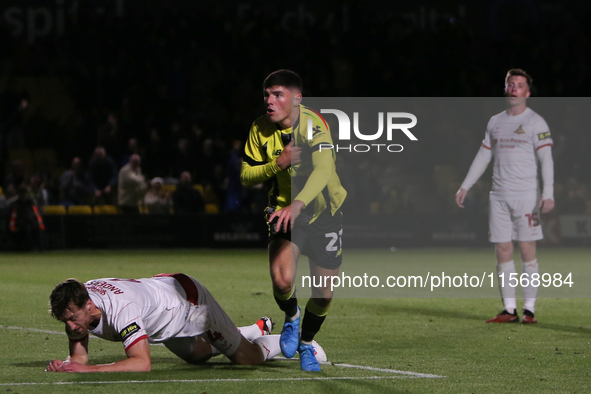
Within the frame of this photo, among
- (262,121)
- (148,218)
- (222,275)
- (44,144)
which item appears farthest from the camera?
(44,144)

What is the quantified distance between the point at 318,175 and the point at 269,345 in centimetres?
148

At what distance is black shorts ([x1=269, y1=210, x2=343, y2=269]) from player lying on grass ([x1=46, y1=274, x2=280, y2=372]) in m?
0.77

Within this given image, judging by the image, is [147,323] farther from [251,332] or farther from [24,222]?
[24,222]

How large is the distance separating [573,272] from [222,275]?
5375 millimetres

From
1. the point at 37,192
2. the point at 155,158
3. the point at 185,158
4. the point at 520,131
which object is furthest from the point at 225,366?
the point at 155,158

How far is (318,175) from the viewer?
6562 mm

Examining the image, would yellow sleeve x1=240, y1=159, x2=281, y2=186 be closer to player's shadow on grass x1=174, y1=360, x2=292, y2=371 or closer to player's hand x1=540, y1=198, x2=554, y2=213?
player's shadow on grass x1=174, y1=360, x2=292, y2=371

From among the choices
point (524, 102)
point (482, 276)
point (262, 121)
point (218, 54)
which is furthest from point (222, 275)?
point (218, 54)

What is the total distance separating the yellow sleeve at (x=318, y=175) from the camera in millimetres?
6457

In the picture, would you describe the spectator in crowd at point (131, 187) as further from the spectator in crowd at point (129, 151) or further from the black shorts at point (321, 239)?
→ the black shorts at point (321, 239)

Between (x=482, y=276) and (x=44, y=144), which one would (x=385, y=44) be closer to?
(x=44, y=144)

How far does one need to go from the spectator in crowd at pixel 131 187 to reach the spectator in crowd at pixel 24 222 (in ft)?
5.81

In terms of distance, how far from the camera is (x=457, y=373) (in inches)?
261

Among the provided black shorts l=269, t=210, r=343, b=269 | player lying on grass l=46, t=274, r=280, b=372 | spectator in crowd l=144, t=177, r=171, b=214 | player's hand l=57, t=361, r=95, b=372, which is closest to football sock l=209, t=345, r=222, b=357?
player lying on grass l=46, t=274, r=280, b=372
